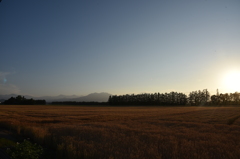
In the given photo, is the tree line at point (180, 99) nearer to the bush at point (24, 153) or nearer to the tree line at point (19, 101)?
the tree line at point (19, 101)

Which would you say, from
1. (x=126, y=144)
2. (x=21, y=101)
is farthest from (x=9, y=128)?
(x=21, y=101)

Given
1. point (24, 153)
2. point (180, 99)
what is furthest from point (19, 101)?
point (24, 153)

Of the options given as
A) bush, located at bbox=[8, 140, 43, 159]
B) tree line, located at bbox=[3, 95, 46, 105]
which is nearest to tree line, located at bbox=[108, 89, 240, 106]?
tree line, located at bbox=[3, 95, 46, 105]

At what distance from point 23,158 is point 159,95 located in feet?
496

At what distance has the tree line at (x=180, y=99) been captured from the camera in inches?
5424

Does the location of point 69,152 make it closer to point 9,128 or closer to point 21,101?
point 9,128

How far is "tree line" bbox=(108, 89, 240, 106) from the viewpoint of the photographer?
137762mm

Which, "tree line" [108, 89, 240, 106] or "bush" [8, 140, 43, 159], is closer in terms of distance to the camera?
"bush" [8, 140, 43, 159]

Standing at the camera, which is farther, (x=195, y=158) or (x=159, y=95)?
(x=159, y=95)

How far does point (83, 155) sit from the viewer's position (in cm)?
819

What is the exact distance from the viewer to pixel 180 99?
146 m

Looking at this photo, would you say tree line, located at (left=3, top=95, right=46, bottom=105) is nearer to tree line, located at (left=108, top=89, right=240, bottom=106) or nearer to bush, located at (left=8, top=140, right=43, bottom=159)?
tree line, located at (left=108, top=89, right=240, bottom=106)

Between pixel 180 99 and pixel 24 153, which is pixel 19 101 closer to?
pixel 180 99

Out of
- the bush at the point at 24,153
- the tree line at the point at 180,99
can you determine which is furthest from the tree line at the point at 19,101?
the bush at the point at 24,153
